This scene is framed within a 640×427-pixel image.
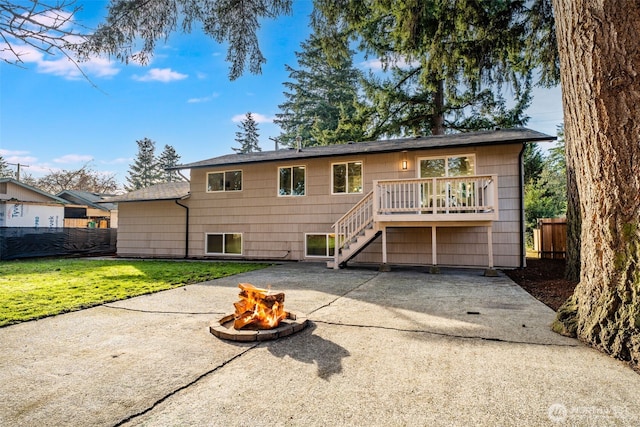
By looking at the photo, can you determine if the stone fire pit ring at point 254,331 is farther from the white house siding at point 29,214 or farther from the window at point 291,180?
the white house siding at point 29,214

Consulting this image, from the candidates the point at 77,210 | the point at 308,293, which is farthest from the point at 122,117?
the point at 308,293

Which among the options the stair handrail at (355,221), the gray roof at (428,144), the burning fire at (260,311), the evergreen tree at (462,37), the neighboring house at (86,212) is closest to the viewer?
the burning fire at (260,311)

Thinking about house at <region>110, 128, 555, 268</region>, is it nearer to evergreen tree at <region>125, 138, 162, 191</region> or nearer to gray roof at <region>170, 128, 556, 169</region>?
gray roof at <region>170, 128, 556, 169</region>

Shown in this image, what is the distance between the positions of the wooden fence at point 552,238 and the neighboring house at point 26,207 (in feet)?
78.7

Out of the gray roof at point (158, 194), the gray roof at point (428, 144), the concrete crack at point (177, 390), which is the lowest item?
the concrete crack at point (177, 390)

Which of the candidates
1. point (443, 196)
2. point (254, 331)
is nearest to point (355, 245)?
point (443, 196)

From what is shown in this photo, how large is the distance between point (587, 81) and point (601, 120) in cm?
45

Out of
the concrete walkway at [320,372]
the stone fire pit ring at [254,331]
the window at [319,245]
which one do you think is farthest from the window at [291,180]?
the stone fire pit ring at [254,331]

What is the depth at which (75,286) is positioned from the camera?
650 cm

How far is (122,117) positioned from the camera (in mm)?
19188

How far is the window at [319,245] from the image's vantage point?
1064 centimetres

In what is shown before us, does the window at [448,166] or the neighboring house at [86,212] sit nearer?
the window at [448,166]

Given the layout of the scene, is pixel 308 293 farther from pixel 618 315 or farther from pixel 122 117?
pixel 122 117

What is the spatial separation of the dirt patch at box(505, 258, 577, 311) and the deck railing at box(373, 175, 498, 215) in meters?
1.73
